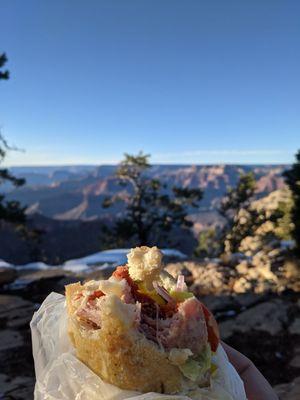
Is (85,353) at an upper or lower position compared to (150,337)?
lower

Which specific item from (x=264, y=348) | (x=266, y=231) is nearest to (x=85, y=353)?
(x=264, y=348)

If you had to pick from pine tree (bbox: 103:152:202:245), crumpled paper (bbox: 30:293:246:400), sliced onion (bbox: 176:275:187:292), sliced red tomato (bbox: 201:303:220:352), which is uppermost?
sliced onion (bbox: 176:275:187:292)

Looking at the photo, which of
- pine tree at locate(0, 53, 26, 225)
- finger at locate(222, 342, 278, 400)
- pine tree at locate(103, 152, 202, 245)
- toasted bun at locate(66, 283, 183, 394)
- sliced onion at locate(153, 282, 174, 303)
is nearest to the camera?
toasted bun at locate(66, 283, 183, 394)

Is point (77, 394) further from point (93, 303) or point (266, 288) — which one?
point (266, 288)

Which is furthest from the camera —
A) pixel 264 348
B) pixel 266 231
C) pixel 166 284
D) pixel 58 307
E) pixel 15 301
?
pixel 266 231

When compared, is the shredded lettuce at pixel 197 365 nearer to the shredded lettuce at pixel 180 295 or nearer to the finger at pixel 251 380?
the shredded lettuce at pixel 180 295

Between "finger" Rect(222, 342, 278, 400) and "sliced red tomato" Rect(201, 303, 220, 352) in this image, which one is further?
"finger" Rect(222, 342, 278, 400)

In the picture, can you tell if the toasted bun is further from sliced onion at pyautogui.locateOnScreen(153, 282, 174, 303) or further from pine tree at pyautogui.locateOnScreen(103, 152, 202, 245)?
pine tree at pyautogui.locateOnScreen(103, 152, 202, 245)

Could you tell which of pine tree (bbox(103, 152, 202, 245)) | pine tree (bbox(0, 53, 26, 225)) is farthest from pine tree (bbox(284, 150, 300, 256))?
pine tree (bbox(0, 53, 26, 225))
